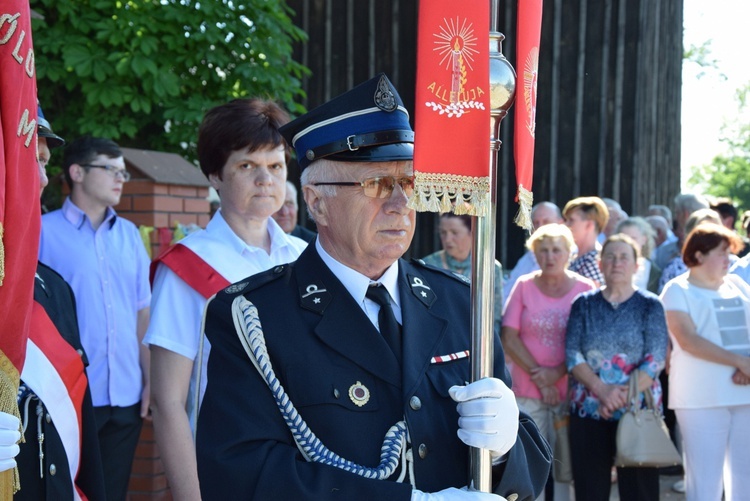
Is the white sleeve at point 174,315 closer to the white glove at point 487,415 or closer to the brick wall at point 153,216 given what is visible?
the white glove at point 487,415

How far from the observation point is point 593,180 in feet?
39.0

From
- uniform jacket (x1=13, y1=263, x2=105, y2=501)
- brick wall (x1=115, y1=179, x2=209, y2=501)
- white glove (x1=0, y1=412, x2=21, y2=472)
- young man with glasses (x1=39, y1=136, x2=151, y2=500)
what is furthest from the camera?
brick wall (x1=115, y1=179, x2=209, y2=501)

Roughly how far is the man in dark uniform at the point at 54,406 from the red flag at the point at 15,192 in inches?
12.1

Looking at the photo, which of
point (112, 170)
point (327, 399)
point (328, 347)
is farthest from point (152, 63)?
point (327, 399)

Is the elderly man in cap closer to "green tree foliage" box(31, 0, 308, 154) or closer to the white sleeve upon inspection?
the white sleeve

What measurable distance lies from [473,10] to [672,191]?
17651mm

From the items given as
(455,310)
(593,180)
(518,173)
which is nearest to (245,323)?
(455,310)

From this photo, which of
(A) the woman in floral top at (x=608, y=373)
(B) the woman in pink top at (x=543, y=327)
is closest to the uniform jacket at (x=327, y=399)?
(A) the woman in floral top at (x=608, y=373)

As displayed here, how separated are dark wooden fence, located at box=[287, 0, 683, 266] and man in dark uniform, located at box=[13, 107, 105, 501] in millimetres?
8695

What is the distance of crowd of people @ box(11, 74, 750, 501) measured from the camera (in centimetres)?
212

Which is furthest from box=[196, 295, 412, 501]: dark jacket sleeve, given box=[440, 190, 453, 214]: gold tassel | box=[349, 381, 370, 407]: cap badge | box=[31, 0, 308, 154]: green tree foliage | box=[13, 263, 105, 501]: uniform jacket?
box=[31, 0, 308, 154]: green tree foliage

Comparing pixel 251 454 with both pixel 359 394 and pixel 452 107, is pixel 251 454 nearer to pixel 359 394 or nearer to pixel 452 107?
pixel 359 394

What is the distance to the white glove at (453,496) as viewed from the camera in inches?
80.0

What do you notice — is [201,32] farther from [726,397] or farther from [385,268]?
[385,268]
